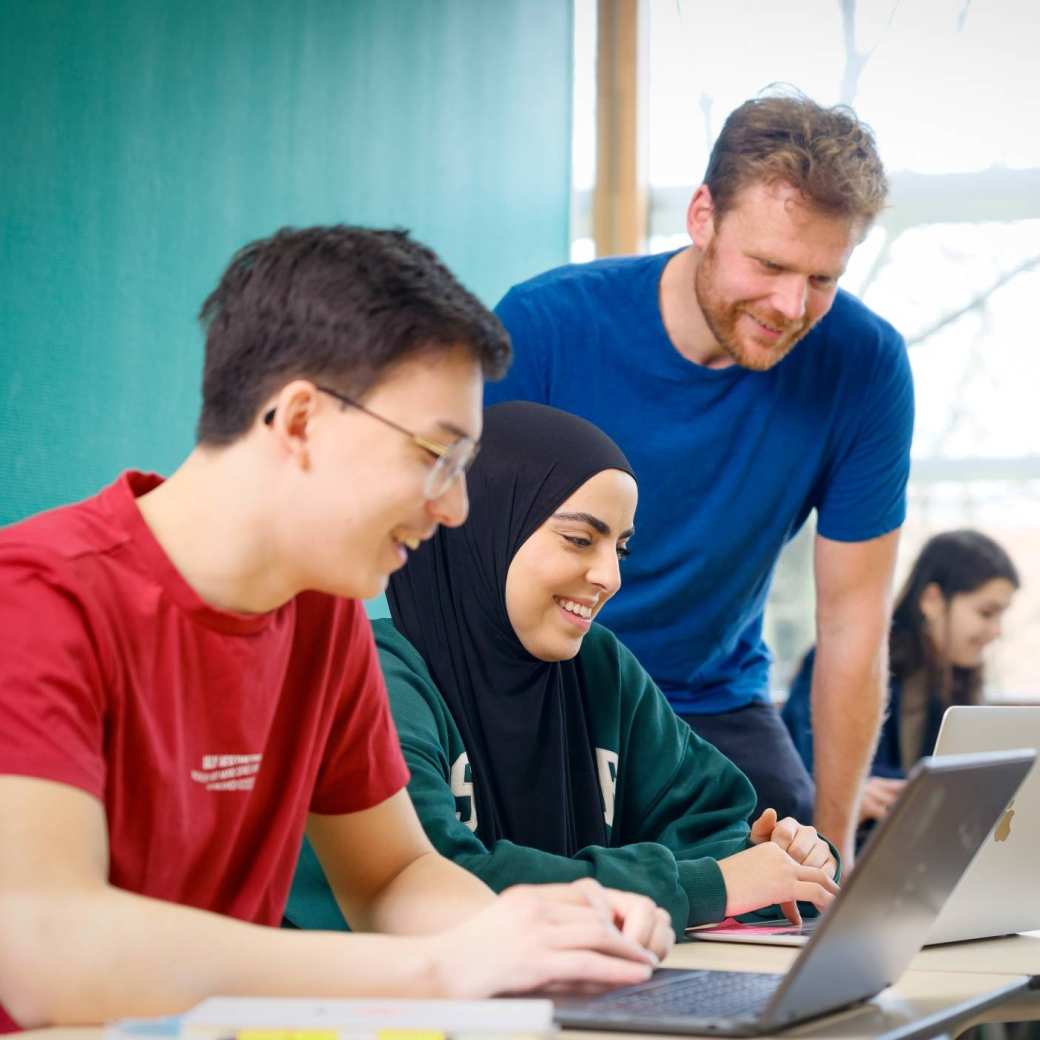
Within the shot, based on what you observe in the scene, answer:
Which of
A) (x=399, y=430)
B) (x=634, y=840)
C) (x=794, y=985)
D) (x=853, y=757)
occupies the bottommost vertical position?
(x=853, y=757)

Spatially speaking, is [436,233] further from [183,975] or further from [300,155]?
[183,975]

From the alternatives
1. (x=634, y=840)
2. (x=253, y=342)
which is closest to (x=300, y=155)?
(x=634, y=840)

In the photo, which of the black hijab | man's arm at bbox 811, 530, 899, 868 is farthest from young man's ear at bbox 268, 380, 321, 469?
man's arm at bbox 811, 530, 899, 868

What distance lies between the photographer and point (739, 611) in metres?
2.46

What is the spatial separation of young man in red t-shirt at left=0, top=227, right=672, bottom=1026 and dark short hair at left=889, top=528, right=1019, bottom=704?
8.38 feet

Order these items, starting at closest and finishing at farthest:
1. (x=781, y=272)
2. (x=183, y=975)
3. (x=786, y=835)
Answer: (x=183, y=975)
(x=786, y=835)
(x=781, y=272)

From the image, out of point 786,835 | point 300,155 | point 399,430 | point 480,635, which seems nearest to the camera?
point 399,430

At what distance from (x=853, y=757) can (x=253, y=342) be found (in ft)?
5.99

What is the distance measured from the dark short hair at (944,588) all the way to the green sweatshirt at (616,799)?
186cm

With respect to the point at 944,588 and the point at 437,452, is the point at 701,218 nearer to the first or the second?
the point at 437,452

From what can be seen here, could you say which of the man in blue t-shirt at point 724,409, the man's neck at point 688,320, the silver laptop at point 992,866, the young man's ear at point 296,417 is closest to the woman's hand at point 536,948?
the young man's ear at point 296,417

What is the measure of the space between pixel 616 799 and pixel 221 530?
87cm

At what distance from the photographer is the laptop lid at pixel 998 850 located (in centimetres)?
148

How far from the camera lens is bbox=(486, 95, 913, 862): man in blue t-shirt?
2307 millimetres
